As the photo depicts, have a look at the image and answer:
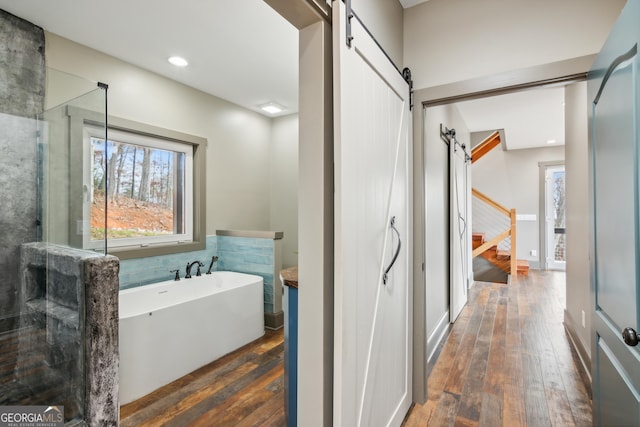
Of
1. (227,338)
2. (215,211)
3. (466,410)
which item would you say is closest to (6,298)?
(227,338)

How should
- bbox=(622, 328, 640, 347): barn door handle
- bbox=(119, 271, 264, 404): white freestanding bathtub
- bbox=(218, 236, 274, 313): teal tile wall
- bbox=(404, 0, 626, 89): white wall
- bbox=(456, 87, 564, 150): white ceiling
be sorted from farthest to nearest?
bbox=(456, 87, 564, 150): white ceiling
bbox=(218, 236, 274, 313): teal tile wall
bbox=(119, 271, 264, 404): white freestanding bathtub
bbox=(404, 0, 626, 89): white wall
bbox=(622, 328, 640, 347): barn door handle

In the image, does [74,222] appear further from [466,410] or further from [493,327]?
[493,327]

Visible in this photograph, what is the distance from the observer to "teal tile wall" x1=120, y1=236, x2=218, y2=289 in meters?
2.85

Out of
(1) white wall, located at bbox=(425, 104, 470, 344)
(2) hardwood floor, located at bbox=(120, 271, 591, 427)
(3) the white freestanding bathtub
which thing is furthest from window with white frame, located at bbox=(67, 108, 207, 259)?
(1) white wall, located at bbox=(425, 104, 470, 344)

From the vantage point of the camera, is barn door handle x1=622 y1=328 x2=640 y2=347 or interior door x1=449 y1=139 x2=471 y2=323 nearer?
barn door handle x1=622 y1=328 x2=640 y2=347

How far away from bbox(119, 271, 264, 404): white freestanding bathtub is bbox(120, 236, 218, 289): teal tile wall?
3.9 inches

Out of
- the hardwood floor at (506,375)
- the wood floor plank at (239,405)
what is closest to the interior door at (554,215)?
the hardwood floor at (506,375)

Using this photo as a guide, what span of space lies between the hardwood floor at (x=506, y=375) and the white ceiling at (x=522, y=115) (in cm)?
244

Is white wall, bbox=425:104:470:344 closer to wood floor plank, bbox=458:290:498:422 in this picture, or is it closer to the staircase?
wood floor plank, bbox=458:290:498:422

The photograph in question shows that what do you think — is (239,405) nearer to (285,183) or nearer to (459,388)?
(459,388)

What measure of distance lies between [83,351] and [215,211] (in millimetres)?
2160

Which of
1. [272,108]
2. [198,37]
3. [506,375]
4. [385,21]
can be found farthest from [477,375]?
[272,108]

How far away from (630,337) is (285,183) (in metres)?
3.69

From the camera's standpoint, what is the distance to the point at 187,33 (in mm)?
2355
